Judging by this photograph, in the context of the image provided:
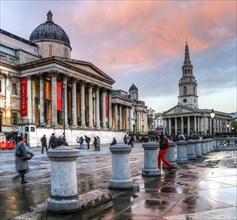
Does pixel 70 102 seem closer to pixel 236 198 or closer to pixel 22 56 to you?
Result: pixel 22 56

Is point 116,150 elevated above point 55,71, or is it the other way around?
point 55,71

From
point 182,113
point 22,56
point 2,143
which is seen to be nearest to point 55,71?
point 22,56

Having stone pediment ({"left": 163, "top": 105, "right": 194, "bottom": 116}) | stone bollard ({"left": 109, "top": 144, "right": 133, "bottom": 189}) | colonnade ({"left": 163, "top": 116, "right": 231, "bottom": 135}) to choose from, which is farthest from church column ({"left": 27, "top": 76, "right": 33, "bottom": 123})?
stone pediment ({"left": 163, "top": 105, "right": 194, "bottom": 116})

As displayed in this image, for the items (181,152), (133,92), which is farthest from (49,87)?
(133,92)

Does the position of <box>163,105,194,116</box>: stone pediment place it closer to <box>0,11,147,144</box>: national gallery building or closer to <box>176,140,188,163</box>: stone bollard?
<box>0,11,147,144</box>: national gallery building

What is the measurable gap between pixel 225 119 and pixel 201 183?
17586cm

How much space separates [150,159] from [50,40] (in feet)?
190

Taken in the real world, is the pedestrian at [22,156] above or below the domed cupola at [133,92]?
below

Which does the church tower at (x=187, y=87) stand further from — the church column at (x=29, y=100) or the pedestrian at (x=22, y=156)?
the pedestrian at (x=22, y=156)

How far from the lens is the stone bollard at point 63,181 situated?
21.4ft

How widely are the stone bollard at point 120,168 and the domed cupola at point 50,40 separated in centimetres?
5819

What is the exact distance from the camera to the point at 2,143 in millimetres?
37844

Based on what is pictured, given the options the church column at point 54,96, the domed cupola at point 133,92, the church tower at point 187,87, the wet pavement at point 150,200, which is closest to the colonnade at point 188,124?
the church tower at point 187,87

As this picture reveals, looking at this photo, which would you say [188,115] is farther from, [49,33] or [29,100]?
[29,100]
